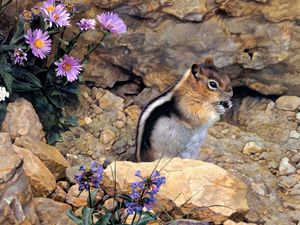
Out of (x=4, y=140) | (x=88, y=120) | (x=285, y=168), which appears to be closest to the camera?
(x=4, y=140)

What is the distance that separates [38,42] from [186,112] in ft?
6.24

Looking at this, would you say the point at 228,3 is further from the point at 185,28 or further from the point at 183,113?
the point at 183,113

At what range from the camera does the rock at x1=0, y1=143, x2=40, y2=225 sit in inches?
201

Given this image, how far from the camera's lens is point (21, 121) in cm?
664

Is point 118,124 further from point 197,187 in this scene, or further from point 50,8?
point 197,187

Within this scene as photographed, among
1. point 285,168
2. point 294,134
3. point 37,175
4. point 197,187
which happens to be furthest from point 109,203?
point 294,134

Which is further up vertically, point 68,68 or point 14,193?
point 68,68

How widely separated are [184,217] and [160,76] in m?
2.81

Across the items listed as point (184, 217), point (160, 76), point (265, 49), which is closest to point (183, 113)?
point (160, 76)

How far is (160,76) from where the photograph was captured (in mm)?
8141

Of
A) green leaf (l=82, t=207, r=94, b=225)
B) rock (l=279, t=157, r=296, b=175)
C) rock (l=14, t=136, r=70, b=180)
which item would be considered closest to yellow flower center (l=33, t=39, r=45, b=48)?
rock (l=14, t=136, r=70, b=180)

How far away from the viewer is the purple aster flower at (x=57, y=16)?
6.60 m

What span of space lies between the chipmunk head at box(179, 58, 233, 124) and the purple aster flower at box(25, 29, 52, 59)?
5.53 feet

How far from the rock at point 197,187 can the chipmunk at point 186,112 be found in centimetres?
95
